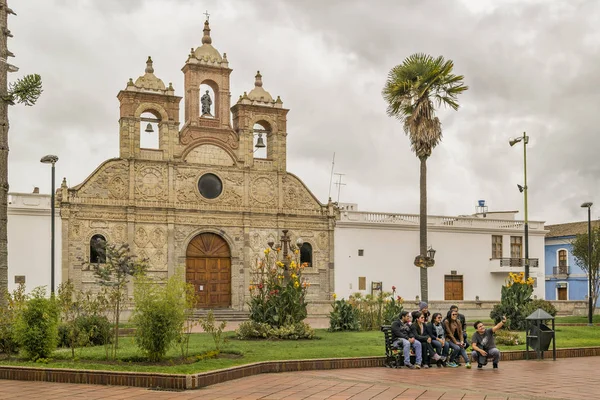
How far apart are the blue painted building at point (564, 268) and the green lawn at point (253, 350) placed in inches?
1199

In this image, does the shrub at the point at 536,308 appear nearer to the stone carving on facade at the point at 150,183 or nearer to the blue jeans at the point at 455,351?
the blue jeans at the point at 455,351

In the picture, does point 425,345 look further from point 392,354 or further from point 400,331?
point 392,354

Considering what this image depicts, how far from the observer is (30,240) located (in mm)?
33406

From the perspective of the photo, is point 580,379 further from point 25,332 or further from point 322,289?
point 322,289

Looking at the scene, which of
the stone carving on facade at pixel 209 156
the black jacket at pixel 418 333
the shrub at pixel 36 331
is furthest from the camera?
the stone carving on facade at pixel 209 156

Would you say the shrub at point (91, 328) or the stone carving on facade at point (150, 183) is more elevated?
the stone carving on facade at point (150, 183)

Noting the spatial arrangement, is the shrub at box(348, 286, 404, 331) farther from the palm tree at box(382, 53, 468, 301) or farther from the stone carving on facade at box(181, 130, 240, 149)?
the stone carving on facade at box(181, 130, 240, 149)

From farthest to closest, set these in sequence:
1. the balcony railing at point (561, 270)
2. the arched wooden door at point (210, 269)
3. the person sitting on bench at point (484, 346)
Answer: the balcony railing at point (561, 270), the arched wooden door at point (210, 269), the person sitting on bench at point (484, 346)

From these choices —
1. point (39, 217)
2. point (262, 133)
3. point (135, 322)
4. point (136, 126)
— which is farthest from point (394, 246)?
point (135, 322)

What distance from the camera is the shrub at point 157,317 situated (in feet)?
44.2

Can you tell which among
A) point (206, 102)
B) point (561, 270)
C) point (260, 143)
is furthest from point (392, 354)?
point (561, 270)

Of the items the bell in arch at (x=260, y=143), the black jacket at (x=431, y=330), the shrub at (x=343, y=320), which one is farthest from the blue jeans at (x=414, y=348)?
the bell in arch at (x=260, y=143)

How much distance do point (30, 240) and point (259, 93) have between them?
13.2m

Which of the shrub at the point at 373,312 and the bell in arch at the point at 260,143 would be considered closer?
the shrub at the point at 373,312
